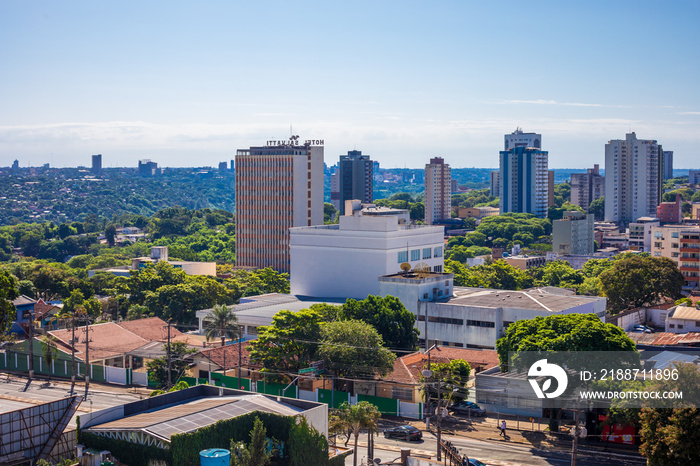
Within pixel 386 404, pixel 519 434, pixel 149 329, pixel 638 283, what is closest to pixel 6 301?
pixel 149 329

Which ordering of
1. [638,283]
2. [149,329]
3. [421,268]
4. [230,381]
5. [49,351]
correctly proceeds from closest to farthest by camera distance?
[230,381] < [49,351] < [149,329] < [421,268] < [638,283]

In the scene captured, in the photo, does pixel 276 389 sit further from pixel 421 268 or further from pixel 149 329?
pixel 421 268

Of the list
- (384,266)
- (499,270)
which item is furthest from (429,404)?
(499,270)

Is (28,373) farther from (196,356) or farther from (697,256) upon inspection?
(697,256)

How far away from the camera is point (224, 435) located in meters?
40.4

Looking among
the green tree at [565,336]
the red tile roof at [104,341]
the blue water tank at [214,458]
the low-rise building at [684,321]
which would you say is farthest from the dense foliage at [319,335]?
the low-rise building at [684,321]

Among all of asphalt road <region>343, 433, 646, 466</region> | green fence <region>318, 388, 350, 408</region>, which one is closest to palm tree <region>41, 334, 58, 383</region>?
green fence <region>318, 388, 350, 408</region>

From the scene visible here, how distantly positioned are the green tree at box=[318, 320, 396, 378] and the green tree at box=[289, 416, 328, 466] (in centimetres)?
2186

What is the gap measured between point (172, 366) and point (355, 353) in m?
17.2

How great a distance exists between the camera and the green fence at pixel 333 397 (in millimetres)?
63125

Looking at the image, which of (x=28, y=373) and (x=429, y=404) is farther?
(x=28, y=373)

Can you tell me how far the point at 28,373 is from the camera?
77.4m

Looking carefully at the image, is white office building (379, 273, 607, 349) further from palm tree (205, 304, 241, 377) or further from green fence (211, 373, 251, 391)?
green fence (211, 373, 251, 391)

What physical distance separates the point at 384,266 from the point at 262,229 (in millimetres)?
63734
